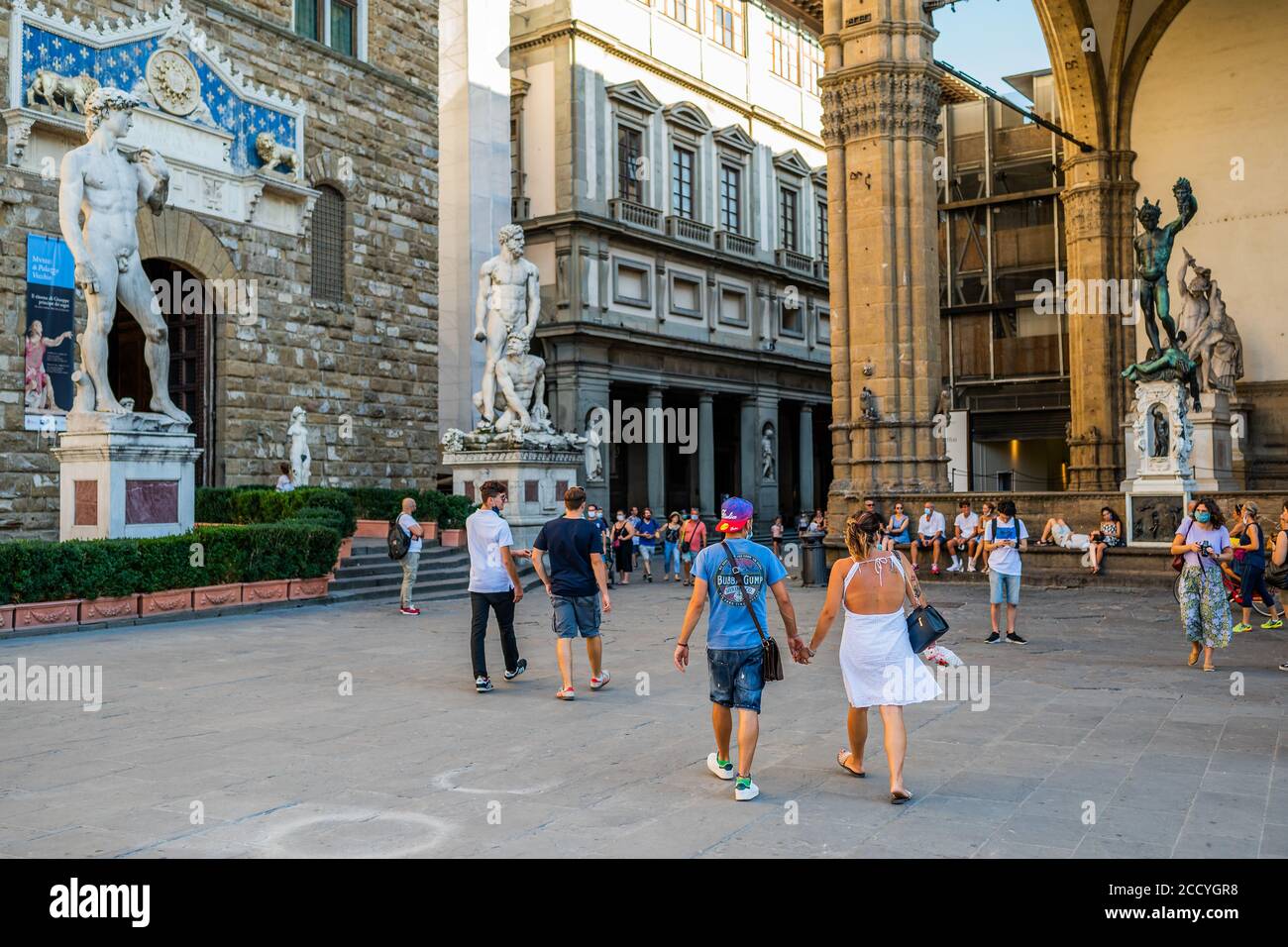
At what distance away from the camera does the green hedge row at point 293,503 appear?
62.5 ft

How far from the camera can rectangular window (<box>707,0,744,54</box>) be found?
41.0 metres

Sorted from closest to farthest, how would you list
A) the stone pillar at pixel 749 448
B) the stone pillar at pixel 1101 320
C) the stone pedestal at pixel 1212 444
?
1. the stone pedestal at pixel 1212 444
2. the stone pillar at pixel 1101 320
3. the stone pillar at pixel 749 448

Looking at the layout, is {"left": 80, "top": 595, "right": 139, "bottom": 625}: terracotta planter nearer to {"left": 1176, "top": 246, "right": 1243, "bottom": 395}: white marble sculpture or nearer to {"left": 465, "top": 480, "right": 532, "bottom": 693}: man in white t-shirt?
{"left": 465, "top": 480, "right": 532, "bottom": 693}: man in white t-shirt

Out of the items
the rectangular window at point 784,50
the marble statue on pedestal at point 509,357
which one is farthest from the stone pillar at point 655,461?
the rectangular window at point 784,50

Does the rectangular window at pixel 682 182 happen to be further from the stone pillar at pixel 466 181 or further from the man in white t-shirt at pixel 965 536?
the man in white t-shirt at pixel 965 536

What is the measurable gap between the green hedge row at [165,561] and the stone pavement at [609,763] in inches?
50.1

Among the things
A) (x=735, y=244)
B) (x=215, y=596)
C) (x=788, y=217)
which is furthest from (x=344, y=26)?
(x=788, y=217)

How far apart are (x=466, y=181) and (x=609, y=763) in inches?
1072

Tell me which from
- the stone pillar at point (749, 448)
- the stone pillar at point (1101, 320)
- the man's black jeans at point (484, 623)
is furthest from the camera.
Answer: the stone pillar at point (749, 448)

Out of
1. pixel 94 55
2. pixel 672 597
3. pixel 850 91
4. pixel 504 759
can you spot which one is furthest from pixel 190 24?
pixel 504 759

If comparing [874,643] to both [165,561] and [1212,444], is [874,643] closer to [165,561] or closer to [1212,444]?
[165,561]

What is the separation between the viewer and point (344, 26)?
83.2 feet

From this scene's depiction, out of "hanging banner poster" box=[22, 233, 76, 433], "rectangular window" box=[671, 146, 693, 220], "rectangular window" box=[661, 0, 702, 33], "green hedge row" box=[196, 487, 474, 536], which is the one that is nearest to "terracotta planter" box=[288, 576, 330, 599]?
"green hedge row" box=[196, 487, 474, 536]

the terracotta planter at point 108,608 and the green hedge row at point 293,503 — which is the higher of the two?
the green hedge row at point 293,503
